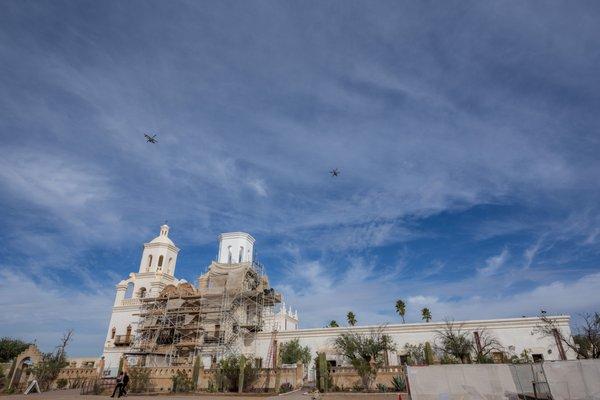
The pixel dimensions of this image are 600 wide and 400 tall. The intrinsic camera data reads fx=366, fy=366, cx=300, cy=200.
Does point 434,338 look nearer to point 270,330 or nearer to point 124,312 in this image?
point 270,330

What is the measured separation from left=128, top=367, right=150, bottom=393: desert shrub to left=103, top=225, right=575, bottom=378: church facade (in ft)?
22.6

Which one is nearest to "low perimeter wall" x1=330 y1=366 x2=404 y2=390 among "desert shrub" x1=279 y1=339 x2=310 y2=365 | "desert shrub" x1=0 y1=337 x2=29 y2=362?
"desert shrub" x1=279 y1=339 x2=310 y2=365

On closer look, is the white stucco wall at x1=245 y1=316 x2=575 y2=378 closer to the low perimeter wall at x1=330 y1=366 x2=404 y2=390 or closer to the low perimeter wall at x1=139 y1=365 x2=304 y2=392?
the low perimeter wall at x1=330 y1=366 x2=404 y2=390

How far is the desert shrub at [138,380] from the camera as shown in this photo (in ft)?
76.2

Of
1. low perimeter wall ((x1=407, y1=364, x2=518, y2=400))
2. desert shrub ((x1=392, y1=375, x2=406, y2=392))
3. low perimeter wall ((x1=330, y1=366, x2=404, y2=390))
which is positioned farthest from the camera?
low perimeter wall ((x1=330, y1=366, x2=404, y2=390))

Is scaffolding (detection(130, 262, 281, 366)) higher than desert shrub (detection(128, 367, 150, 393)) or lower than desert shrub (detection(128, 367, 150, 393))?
higher

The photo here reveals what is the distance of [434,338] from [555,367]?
63.2 ft

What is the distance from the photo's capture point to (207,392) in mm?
23000

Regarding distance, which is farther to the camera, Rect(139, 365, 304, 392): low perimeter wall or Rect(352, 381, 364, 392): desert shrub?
Rect(139, 365, 304, 392): low perimeter wall

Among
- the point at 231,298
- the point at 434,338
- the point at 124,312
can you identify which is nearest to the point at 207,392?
the point at 231,298

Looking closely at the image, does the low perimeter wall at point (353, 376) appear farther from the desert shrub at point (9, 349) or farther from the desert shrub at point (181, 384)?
the desert shrub at point (9, 349)

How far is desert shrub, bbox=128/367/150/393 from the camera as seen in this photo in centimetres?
2323

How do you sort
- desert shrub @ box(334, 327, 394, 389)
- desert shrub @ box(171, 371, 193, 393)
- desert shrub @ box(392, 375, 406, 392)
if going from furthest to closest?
desert shrub @ box(334, 327, 394, 389), desert shrub @ box(171, 371, 193, 393), desert shrub @ box(392, 375, 406, 392)

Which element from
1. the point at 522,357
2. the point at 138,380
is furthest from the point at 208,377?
the point at 522,357
